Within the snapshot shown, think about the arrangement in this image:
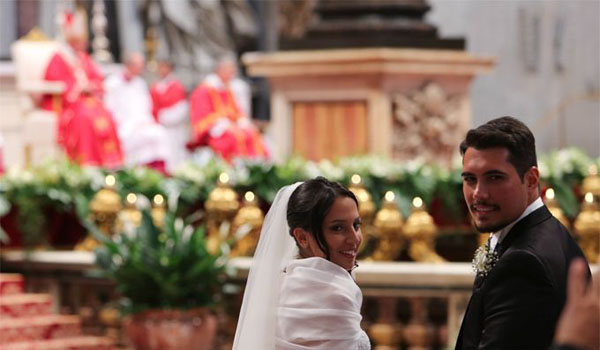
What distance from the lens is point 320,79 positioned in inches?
546

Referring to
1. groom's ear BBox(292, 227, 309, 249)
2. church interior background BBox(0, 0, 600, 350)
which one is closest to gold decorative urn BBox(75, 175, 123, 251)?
church interior background BBox(0, 0, 600, 350)

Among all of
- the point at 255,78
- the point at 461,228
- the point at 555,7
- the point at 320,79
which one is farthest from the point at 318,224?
the point at 255,78

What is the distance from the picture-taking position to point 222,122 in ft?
62.1

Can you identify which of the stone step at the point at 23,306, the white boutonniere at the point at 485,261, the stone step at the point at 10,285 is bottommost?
the stone step at the point at 23,306

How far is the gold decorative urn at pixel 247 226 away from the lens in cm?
1045

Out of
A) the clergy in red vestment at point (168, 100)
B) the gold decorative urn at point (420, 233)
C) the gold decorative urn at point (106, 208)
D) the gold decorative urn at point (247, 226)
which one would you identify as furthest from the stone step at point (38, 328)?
the clergy in red vestment at point (168, 100)

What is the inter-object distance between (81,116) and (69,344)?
259 inches

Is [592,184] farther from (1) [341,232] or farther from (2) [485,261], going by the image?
(2) [485,261]

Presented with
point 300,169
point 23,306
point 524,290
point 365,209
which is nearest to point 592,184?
point 365,209

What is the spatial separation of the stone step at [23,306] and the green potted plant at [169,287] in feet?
3.49

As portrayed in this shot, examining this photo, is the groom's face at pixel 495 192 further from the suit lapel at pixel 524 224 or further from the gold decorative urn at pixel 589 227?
the gold decorative urn at pixel 589 227

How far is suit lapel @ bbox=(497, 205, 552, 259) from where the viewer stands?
13.4 feet

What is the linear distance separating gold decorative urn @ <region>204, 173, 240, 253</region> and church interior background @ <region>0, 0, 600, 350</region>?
1 centimetres

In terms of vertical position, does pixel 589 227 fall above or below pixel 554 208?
below
